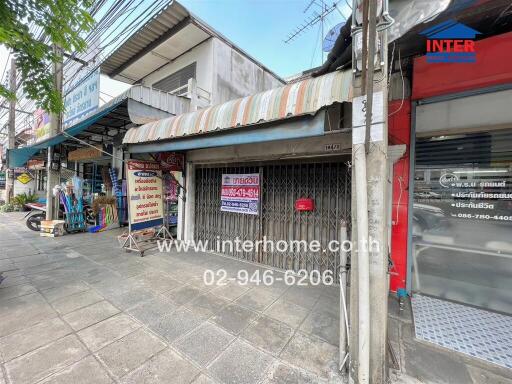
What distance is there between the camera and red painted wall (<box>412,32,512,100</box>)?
8.29 ft

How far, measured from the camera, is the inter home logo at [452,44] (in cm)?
260

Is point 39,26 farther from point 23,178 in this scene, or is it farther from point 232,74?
point 23,178

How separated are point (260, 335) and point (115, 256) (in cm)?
401

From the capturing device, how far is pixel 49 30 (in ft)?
9.32

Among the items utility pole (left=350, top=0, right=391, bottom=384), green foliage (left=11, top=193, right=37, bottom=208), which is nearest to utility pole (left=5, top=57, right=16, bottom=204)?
green foliage (left=11, top=193, right=37, bottom=208)

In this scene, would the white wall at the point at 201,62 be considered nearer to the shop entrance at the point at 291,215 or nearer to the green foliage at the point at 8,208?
the shop entrance at the point at 291,215

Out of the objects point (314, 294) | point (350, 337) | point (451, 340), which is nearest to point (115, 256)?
point (314, 294)

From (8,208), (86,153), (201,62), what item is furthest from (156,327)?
(8,208)

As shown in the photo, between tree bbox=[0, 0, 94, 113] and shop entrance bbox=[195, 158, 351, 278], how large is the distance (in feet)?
10.3

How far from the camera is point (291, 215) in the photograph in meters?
4.28

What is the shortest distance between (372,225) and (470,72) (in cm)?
258

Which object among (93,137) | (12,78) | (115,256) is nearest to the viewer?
(115,256)

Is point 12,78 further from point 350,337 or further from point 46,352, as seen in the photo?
point 350,337

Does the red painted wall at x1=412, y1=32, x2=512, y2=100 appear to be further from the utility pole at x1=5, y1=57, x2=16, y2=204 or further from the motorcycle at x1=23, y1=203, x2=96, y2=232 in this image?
the utility pole at x1=5, y1=57, x2=16, y2=204
